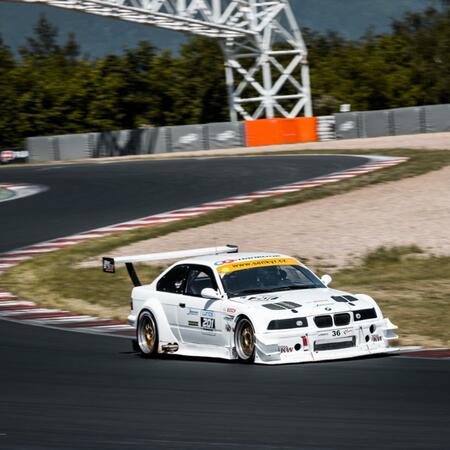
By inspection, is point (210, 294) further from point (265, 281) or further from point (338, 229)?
point (338, 229)

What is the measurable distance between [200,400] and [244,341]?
7.04 feet

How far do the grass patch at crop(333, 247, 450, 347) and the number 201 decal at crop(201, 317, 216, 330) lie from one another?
252 centimetres

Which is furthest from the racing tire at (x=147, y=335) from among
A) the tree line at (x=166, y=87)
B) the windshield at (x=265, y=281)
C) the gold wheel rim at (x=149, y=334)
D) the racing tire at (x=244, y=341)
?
the tree line at (x=166, y=87)

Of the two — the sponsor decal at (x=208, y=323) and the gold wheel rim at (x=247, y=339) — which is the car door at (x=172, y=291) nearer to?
the sponsor decal at (x=208, y=323)

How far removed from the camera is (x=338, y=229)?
71.7ft

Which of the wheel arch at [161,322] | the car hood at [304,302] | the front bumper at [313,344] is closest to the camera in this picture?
the front bumper at [313,344]

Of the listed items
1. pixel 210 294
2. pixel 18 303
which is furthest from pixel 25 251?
pixel 210 294

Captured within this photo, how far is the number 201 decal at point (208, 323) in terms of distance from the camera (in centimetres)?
1162

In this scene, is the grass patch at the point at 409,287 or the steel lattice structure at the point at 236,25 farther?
the steel lattice structure at the point at 236,25

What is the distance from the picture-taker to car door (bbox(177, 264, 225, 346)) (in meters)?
11.6

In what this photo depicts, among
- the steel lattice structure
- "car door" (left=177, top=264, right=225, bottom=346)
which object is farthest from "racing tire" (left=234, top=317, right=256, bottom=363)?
the steel lattice structure

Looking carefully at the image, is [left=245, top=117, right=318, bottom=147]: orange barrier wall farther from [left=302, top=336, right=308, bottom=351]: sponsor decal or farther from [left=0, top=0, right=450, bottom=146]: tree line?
[left=302, top=336, right=308, bottom=351]: sponsor decal

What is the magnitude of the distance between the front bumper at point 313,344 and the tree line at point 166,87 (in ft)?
175

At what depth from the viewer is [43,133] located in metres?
63.0
